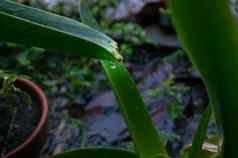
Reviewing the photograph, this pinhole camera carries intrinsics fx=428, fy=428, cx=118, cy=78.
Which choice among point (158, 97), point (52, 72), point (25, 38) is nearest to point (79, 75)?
point (52, 72)


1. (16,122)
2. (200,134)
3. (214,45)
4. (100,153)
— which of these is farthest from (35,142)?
(214,45)

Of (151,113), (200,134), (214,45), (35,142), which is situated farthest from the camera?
(151,113)

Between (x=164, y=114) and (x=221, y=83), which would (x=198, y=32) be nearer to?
(x=221, y=83)

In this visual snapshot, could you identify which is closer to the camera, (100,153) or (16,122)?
(100,153)

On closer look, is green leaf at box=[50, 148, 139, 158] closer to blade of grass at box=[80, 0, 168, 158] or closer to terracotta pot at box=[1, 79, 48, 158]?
blade of grass at box=[80, 0, 168, 158]

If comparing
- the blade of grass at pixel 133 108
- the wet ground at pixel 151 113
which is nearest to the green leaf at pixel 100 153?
the blade of grass at pixel 133 108

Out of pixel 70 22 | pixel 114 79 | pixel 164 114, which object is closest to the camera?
pixel 70 22

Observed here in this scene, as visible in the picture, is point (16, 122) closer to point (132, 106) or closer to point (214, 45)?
point (132, 106)

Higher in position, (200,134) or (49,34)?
(49,34)
